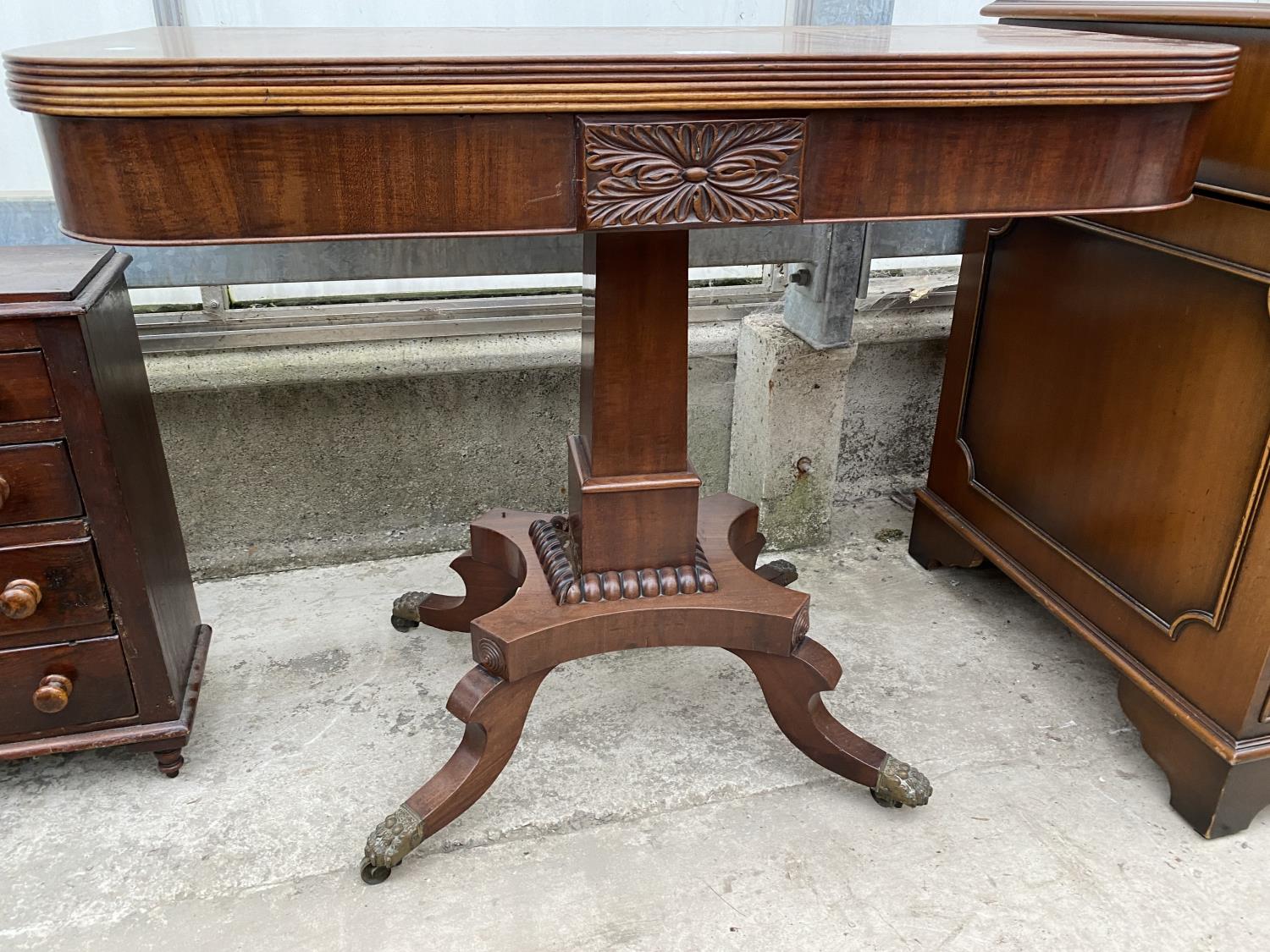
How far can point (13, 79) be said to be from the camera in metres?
0.83

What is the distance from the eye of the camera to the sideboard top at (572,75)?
805 mm

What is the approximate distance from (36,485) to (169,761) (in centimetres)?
47

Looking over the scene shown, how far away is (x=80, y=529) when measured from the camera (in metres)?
1.35

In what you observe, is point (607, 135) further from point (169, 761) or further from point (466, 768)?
point (169, 761)

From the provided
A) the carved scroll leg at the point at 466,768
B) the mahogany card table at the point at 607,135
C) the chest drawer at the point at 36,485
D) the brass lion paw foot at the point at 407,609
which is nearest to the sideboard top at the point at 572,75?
the mahogany card table at the point at 607,135

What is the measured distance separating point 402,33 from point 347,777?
108 cm

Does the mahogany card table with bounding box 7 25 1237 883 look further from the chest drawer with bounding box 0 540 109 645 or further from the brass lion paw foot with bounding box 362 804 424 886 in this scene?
the chest drawer with bounding box 0 540 109 645

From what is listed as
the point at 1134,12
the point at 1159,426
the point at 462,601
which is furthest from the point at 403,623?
the point at 1134,12

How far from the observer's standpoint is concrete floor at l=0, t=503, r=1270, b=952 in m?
1.27

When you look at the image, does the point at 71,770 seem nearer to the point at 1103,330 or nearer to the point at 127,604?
the point at 127,604

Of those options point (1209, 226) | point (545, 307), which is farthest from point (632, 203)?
point (545, 307)

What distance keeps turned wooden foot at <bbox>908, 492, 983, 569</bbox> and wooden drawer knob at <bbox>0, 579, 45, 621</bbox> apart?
5.25ft

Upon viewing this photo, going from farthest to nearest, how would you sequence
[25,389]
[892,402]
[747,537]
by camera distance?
[892,402]
[747,537]
[25,389]

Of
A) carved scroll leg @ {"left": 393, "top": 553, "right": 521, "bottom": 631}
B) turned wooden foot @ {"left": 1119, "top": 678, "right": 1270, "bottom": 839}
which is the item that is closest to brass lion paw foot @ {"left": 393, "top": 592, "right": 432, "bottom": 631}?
carved scroll leg @ {"left": 393, "top": 553, "right": 521, "bottom": 631}
